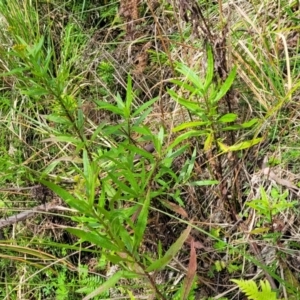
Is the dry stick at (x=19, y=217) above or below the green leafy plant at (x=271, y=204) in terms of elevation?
below

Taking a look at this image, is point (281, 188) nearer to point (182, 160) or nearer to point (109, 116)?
point (182, 160)

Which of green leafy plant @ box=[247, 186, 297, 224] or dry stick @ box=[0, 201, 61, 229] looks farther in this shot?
dry stick @ box=[0, 201, 61, 229]

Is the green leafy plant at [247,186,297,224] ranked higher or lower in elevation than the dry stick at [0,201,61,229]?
higher

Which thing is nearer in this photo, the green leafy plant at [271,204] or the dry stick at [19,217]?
the green leafy plant at [271,204]

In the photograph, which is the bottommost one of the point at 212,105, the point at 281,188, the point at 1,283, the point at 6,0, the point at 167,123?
the point at 1,283

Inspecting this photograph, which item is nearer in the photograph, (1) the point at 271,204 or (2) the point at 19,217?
(1) the point at 271,204

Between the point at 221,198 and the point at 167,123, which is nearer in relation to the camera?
the point at 221,198

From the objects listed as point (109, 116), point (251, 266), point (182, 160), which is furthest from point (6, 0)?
point (251, 266)

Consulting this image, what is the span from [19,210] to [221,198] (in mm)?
647

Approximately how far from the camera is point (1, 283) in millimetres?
1698

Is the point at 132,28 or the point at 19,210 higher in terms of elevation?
the point at 132,28

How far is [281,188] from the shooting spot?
4.71ft

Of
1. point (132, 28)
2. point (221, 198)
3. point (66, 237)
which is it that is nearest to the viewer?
point (221, 198)

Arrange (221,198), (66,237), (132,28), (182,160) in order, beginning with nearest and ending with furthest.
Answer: (221,198) → (182,160) → (66,237) → (132,28)
